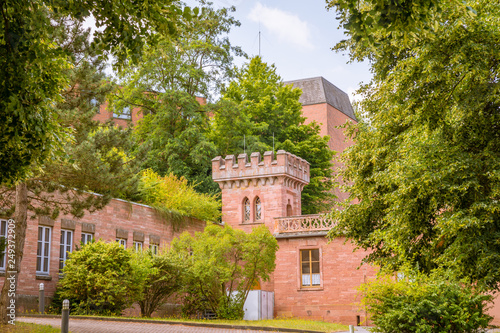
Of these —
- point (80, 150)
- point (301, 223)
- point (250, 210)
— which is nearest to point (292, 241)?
point (301, 223)

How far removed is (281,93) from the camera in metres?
38.2

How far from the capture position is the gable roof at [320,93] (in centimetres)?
5275

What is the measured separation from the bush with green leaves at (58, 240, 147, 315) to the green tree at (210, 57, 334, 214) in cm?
1707

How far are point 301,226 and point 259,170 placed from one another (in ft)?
13.5

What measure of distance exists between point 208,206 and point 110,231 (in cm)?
664

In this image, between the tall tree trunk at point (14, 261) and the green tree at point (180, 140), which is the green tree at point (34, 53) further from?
the green tree at point (180, 140)

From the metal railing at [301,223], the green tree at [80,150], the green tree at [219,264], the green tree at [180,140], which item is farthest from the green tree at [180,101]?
the green tree at [80,150]

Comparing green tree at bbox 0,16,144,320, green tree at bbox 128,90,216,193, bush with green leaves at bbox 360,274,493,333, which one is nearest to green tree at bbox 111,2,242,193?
green tree at bbox 128,90,216,193

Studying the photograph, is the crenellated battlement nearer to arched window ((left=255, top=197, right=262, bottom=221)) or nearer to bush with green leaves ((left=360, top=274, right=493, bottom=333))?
arched window ((left=255, top=197, right=262, bottom=221))

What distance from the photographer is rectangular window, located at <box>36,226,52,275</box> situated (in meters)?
20.9

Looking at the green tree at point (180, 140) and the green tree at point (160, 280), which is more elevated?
the green tree at point (180, 140)

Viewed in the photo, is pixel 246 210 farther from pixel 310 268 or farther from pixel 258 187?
pixel 310 268

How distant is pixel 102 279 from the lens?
62.1 feet

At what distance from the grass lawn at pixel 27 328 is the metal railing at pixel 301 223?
17.6m
